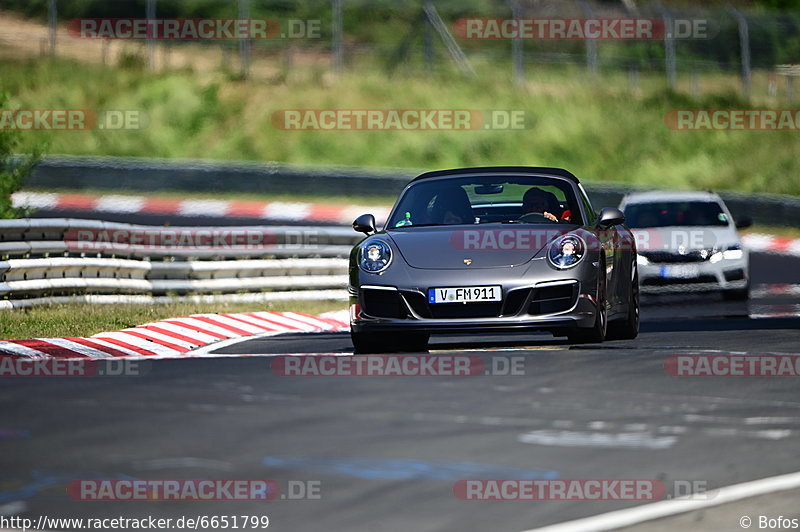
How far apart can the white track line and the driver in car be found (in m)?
5.07

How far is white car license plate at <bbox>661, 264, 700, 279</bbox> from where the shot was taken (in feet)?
57.0

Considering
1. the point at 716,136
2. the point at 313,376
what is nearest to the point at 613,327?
the point at 313,376

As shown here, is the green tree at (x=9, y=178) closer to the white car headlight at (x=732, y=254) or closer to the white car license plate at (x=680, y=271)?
the white car license plate at (x=680, y=271)

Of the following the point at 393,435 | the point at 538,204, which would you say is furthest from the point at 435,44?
the point at 393,435

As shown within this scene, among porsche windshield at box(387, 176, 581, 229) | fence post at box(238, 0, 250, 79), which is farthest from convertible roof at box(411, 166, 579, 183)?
fence post at box(238, 0, 250, 79)

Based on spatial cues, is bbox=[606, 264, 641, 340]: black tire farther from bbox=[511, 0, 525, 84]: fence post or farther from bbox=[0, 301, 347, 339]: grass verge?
bbox=[511, 0, 525, 84]: fence post

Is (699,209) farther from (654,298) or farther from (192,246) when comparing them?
(192,246)

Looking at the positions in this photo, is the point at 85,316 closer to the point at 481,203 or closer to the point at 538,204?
the point at 481,203

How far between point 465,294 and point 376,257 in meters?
0.73

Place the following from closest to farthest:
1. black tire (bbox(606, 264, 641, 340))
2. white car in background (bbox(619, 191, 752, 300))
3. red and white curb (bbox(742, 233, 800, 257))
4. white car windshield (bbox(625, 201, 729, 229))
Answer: black tire (bbox(606, 264, 641, 340)) < white car in background (bbox(619, 191, 752, 300)) < white car windshield (bbox(625, 201, 729, 229)) < red and white curb (bbox(742, 233, 800, 257))

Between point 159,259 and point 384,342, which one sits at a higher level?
point 159,259

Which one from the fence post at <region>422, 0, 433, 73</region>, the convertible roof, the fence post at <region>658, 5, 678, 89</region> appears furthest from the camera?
the fence post at <region>422, 0, 433, 73</region>

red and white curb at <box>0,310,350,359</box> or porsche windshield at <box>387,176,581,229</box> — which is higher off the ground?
porsche windshield at <box>387,176,581,229</box>

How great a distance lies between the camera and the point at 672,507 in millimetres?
5629
